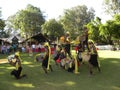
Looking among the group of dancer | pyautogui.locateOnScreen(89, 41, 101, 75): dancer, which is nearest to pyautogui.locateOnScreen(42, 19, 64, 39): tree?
the group of dancer

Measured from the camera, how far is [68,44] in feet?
54.0

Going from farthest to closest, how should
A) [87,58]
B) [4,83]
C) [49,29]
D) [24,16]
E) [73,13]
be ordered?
[73,13] → [24,16] → [49,29] → [87,58] → [4,83]

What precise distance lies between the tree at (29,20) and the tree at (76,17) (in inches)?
362

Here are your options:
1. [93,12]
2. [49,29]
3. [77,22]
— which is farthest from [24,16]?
[93,12]

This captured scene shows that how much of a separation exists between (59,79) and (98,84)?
2.09 metres

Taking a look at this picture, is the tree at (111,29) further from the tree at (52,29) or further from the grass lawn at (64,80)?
the grass lawn at (64,80)

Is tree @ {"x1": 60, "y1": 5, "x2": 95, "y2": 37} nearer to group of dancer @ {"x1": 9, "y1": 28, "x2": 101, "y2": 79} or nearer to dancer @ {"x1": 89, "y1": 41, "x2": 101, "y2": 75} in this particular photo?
→ group of dancer @ {"x1": 9, "y1": 28, "x2": 101, "y2": 79}

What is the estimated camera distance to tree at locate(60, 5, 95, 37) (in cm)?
9150

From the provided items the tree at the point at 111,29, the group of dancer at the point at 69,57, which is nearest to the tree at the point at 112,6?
the tree at the point at 111,29

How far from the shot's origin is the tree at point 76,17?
91.5 m

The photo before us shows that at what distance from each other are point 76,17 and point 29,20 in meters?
19.5

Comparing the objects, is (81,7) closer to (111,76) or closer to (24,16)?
(24,16)

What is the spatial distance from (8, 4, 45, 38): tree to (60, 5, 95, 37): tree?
9204mm

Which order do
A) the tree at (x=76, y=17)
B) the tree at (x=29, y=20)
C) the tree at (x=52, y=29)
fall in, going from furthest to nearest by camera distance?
the tree at (x=76, y=17) → the tree at (x=29, y=20) → the tree at (x=52, y=29)
